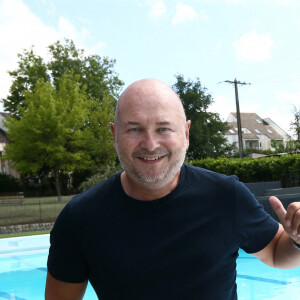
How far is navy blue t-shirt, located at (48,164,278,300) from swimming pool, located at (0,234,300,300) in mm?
6122

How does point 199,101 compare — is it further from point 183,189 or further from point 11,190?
point 183,189

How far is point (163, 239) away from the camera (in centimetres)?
157

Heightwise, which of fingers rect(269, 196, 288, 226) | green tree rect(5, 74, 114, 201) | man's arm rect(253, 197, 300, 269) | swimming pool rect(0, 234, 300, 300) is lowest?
swimming pool rect(0, 234, 300, 300)

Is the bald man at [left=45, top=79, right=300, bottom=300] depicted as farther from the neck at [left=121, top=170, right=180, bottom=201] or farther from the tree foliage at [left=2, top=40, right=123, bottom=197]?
the tree foliage at [left=2, top=40, right=123, bottom=197]

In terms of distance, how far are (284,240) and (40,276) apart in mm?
8961

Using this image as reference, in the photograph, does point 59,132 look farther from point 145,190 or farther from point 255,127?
point 255,127

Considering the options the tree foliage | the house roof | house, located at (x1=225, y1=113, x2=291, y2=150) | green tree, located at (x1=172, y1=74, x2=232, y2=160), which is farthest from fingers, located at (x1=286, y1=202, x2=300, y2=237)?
the house roof

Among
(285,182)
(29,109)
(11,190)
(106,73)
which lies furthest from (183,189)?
(106,73)

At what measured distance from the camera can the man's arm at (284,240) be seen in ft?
4.78

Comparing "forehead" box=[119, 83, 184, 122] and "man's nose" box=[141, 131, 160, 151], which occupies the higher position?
"forehead" box=[119, 83, 184, 122]

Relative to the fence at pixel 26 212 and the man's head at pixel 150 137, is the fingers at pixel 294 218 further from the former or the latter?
the fence at pixel 26 212

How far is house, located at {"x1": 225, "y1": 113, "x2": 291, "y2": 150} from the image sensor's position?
6856cm

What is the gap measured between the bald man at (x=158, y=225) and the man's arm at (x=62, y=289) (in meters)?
0.01

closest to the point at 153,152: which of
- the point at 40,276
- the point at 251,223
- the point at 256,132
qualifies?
the point at 251,223
